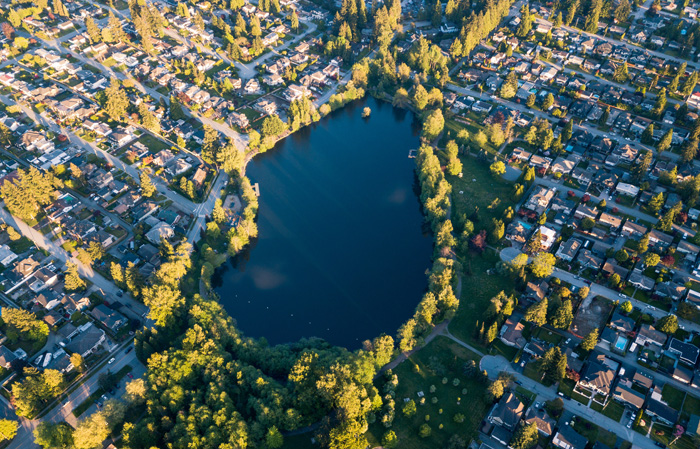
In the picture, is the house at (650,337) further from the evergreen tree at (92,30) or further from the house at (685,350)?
the evergreen tree at (92,30)

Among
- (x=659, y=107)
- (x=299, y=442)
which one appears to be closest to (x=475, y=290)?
(x=299, y=442)

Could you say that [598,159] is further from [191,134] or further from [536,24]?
[191,134]

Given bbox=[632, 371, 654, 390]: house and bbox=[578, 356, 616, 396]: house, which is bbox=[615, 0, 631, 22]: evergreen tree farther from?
bbox=[578, 356, 616, 396]: house

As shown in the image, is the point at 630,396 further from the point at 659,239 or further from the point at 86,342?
the point at 86,342

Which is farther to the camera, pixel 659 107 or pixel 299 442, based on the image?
pixel 659 107

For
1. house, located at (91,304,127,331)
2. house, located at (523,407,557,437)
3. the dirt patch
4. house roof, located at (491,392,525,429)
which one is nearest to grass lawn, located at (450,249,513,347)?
house roof, located at (491,392,525,429)

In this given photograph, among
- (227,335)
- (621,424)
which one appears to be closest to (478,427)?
(621,424)
